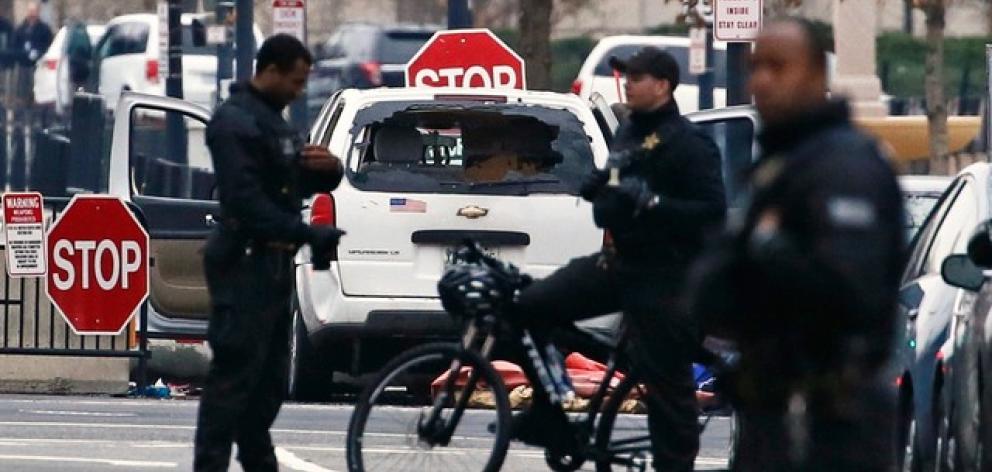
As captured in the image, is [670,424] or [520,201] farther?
[520,201]

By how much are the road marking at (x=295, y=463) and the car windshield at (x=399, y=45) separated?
2926cm

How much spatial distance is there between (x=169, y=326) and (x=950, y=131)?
2164 cm

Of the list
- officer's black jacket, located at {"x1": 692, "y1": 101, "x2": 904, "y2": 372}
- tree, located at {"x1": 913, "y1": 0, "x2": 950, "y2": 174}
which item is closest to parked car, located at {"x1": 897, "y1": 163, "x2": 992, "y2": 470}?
officer's black jacket, located at {"x1": 692, "y1": 101, "x2": 904, "y2": 372}

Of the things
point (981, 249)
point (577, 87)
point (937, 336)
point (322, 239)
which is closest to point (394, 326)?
point (937, 336)

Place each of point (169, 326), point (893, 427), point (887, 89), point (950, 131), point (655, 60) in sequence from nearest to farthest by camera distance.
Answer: point (893, 427), point (655, 60), point (169, 326), point (950, 131), point (887, 89)

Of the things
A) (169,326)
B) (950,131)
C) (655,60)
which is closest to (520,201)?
(169,326)

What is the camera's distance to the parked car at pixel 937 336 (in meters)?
10.1

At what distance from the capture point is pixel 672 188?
33.1ft

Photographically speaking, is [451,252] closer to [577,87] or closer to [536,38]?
[536,38]

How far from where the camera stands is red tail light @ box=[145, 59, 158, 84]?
4044cm

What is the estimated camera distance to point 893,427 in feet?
22.6

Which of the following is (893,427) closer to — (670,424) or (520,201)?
(670,424)

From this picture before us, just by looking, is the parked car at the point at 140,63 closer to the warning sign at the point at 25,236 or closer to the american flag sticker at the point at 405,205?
the warning sign at the point at 25,236

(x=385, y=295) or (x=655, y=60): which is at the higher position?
(x=655, y=60)
